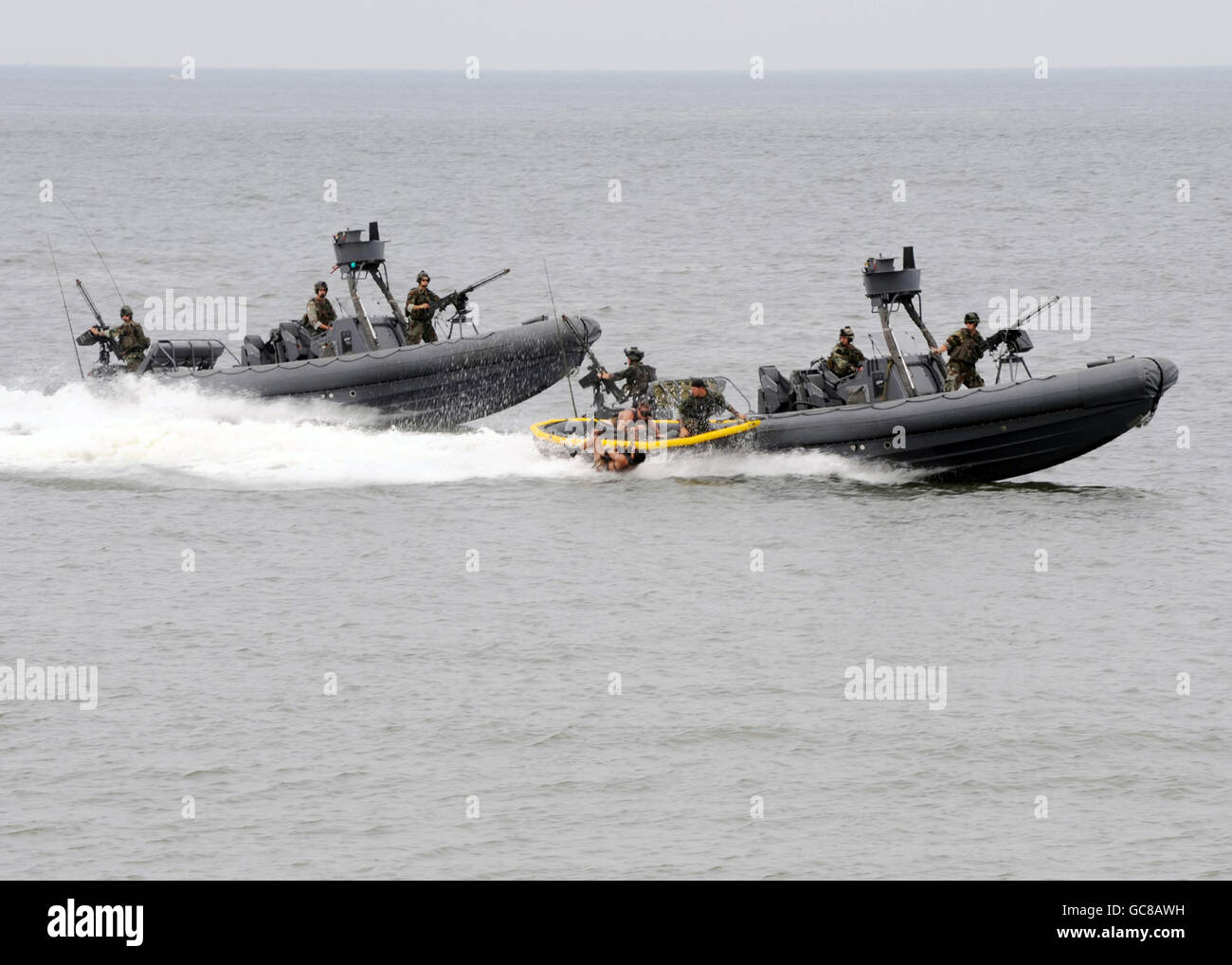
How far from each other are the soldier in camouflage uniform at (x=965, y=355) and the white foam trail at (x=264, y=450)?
1.66 meters

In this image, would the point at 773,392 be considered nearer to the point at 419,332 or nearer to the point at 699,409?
the point at 699,409

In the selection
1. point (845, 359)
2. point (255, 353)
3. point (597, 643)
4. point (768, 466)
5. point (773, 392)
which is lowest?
point (597, 643)

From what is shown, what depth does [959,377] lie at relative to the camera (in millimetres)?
23453

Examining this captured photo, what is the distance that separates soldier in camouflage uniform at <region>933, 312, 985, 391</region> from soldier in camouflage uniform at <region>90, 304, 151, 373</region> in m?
11.4

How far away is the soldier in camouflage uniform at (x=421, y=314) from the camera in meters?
27.0

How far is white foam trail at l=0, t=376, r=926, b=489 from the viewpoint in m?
24.6

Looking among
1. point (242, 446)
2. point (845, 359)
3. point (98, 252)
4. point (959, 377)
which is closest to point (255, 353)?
point (242, 446)

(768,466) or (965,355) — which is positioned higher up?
(965,355)

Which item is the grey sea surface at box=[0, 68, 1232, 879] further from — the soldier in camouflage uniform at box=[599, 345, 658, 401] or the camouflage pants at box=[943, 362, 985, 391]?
the camouflage pants at box=[943, 362, 985, 391]

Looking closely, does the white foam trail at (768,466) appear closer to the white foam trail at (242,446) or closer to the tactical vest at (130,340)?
the white foam trail at (242,446)

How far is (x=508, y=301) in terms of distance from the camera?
157 ft

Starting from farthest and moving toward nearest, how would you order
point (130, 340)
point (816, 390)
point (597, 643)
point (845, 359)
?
point (130, 340) < point (816, 390) < point (845, 359) < point (597, 643)

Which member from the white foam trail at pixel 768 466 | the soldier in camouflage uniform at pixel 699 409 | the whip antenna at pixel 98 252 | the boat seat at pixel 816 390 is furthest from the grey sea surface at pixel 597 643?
the whip antenna at pixel 98 252

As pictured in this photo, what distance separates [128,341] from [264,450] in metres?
3.10
